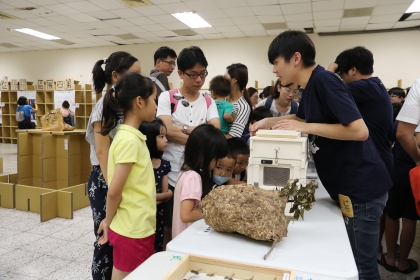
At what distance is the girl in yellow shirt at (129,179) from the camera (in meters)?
1.22

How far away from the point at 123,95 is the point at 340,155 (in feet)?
2.99

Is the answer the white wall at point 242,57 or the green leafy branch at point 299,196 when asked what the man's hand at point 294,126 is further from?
the white wall at point 242,57

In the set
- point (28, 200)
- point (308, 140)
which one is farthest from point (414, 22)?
point (28, 200)

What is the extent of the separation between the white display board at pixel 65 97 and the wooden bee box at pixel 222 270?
898 cm

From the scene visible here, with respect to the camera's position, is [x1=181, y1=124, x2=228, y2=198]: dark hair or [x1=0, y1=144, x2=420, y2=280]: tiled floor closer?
[x1=181, y1=124, x2=228, y2=198]: dark hair

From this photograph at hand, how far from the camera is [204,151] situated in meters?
1.41

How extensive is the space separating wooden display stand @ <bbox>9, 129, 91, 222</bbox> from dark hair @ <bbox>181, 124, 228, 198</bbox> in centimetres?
262

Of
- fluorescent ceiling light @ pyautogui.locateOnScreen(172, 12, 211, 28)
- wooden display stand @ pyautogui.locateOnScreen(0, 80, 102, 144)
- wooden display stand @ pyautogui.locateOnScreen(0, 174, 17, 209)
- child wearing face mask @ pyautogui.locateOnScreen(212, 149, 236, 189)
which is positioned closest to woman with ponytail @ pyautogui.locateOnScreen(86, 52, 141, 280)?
child wearing face mask @ pyautogui.locateOnScreen(212, 149, 236, 189)

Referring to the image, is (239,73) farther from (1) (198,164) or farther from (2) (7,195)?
(2) (7,195)

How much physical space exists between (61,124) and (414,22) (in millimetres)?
6664

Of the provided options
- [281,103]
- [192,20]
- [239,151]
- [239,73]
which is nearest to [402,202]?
[281,103]

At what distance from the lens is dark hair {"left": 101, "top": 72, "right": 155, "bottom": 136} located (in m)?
1.30

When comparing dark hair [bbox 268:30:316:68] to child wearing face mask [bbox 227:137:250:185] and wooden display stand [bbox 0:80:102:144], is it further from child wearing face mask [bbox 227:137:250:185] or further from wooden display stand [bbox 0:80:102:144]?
wooden display stand [bbox 0:80:102:144]

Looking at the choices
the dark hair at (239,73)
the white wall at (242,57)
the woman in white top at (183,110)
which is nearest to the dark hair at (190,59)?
the woman in white top at (183,110)
